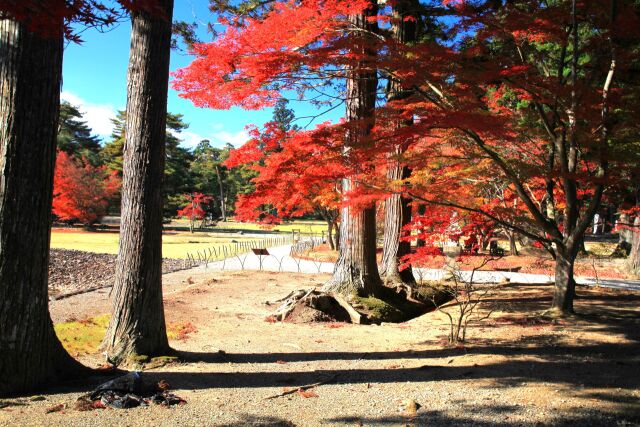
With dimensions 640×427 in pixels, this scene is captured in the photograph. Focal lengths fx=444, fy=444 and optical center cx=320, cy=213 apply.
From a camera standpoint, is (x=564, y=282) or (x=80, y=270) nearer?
(x=564, y=282)

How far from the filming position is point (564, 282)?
7758 millimetres

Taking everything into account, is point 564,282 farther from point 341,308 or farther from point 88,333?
point 88,333

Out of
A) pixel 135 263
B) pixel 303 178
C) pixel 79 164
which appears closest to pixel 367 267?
pixel 303 178

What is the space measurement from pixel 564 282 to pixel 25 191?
799cm

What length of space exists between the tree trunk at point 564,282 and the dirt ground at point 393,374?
11.9 inches

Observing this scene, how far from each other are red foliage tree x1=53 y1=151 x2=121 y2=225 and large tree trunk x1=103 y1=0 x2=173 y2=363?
32978mm

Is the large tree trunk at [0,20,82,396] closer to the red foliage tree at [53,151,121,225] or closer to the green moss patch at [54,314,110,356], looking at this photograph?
the green moss patch at [54,314,110,356]

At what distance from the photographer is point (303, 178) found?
827cm

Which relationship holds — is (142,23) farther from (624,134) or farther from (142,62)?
(624,134)

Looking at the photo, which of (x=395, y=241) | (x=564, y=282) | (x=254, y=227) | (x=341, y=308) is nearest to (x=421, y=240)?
(x=395, y=241)

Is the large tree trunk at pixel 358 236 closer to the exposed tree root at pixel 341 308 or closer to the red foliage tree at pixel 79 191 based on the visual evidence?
the exposed tree root at pixel 341 308

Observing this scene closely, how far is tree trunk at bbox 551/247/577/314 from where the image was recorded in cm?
764

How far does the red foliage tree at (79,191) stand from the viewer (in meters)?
34.0

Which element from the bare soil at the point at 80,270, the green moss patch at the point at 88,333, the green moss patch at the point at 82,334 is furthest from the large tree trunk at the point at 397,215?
the bare soil at the point at 80,270
